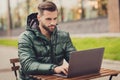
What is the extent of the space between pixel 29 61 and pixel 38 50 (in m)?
0.24

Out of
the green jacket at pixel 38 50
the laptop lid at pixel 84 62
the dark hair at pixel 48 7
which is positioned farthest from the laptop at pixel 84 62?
the dark hair at pixel 48 7

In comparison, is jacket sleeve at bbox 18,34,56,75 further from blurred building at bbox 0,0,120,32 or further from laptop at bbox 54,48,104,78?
blurred building at bbox 0,0,120,32

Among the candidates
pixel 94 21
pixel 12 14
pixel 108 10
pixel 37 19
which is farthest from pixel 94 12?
pixel 37 19

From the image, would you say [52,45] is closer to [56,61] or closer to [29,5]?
[56,61]

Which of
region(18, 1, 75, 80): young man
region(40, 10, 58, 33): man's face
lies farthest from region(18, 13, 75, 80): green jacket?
region(40, 10, 58, 33): man's face

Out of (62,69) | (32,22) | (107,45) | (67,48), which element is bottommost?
(107,45)

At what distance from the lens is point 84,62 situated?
4215 mm

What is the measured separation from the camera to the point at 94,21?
1142 inches

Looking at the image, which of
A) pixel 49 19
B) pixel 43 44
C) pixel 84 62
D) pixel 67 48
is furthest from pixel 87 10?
pixel 84 62

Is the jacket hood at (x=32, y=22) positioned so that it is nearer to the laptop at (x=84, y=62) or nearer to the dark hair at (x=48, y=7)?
the dark hair at (x=48, y=7)

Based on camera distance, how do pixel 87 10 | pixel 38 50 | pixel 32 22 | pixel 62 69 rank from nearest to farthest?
pixel 62 69 → pixel 38 50 → pixel 32 22 → pixel 87 10

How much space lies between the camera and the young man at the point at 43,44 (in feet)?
14.7

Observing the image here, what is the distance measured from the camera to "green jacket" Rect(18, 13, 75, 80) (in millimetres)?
4461

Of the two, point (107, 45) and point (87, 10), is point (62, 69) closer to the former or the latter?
point (107, 45)
